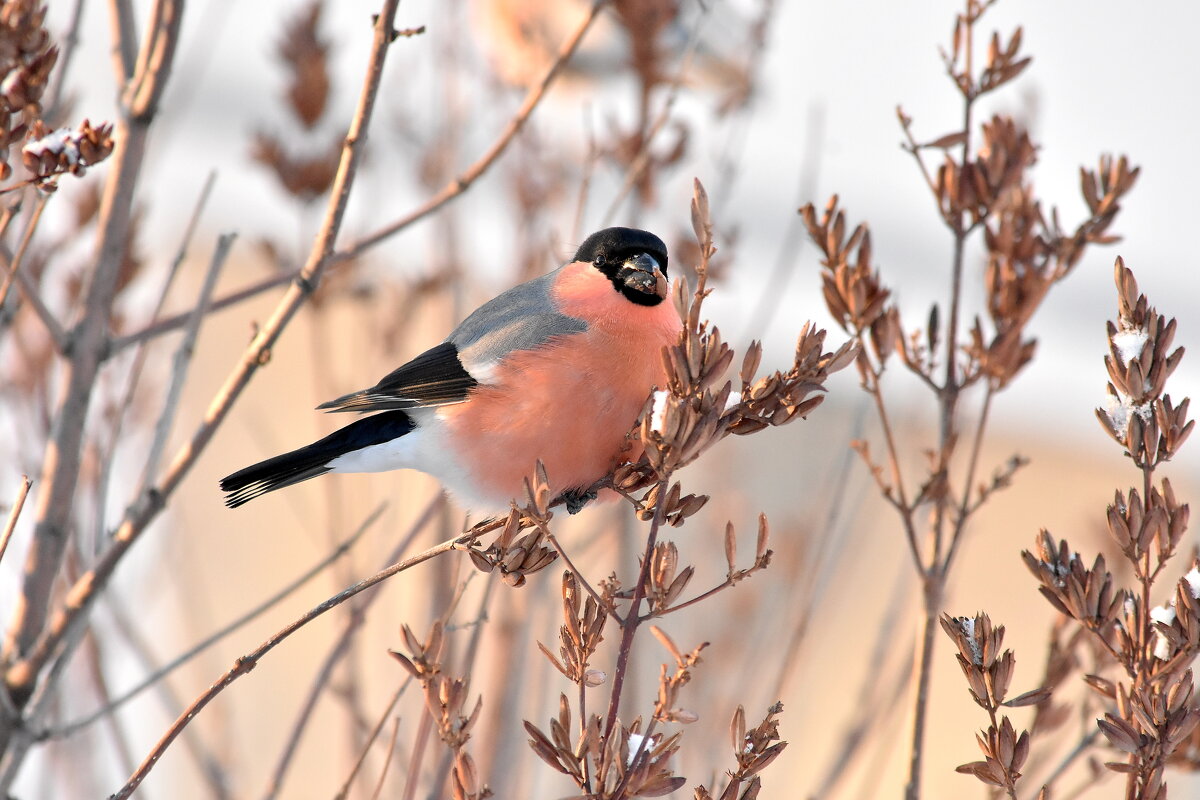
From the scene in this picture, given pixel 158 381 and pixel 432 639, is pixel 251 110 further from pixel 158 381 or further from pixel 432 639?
pixel 432 639

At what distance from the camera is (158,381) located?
320cm

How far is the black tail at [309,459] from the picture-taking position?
1859 millimetres

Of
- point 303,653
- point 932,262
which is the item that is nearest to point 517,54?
point 303,653

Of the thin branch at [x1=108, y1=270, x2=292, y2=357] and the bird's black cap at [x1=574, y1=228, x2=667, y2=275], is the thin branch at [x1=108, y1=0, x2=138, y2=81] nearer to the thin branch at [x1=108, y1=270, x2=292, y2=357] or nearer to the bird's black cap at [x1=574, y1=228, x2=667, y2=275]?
the thin branch at [x1=108, y1=270, x2=292, y2=357]

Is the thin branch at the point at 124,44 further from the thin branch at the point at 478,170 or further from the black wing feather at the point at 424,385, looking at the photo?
the black wing feather at the point at 424,385

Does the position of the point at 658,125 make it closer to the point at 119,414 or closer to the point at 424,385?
the point at 424,385

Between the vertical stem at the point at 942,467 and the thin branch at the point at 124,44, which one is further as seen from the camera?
the thin branch at the point at 124,44

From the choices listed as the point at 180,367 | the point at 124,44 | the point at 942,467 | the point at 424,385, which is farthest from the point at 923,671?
the point at 124,44

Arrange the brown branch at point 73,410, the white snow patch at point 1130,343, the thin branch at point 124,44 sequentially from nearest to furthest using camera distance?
the white snow patch at point 1130,343
the brown branch at point 73,410
the thin branch at point 124,44

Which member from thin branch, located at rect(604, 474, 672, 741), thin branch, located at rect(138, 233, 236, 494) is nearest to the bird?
thin branch, located at rect(138, 233, 236, 494)

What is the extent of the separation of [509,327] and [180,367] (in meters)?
0.59

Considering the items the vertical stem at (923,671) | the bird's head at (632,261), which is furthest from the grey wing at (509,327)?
the vertical stem at (923,671)

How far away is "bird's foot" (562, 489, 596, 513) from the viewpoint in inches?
72.4

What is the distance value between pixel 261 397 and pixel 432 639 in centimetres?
459
